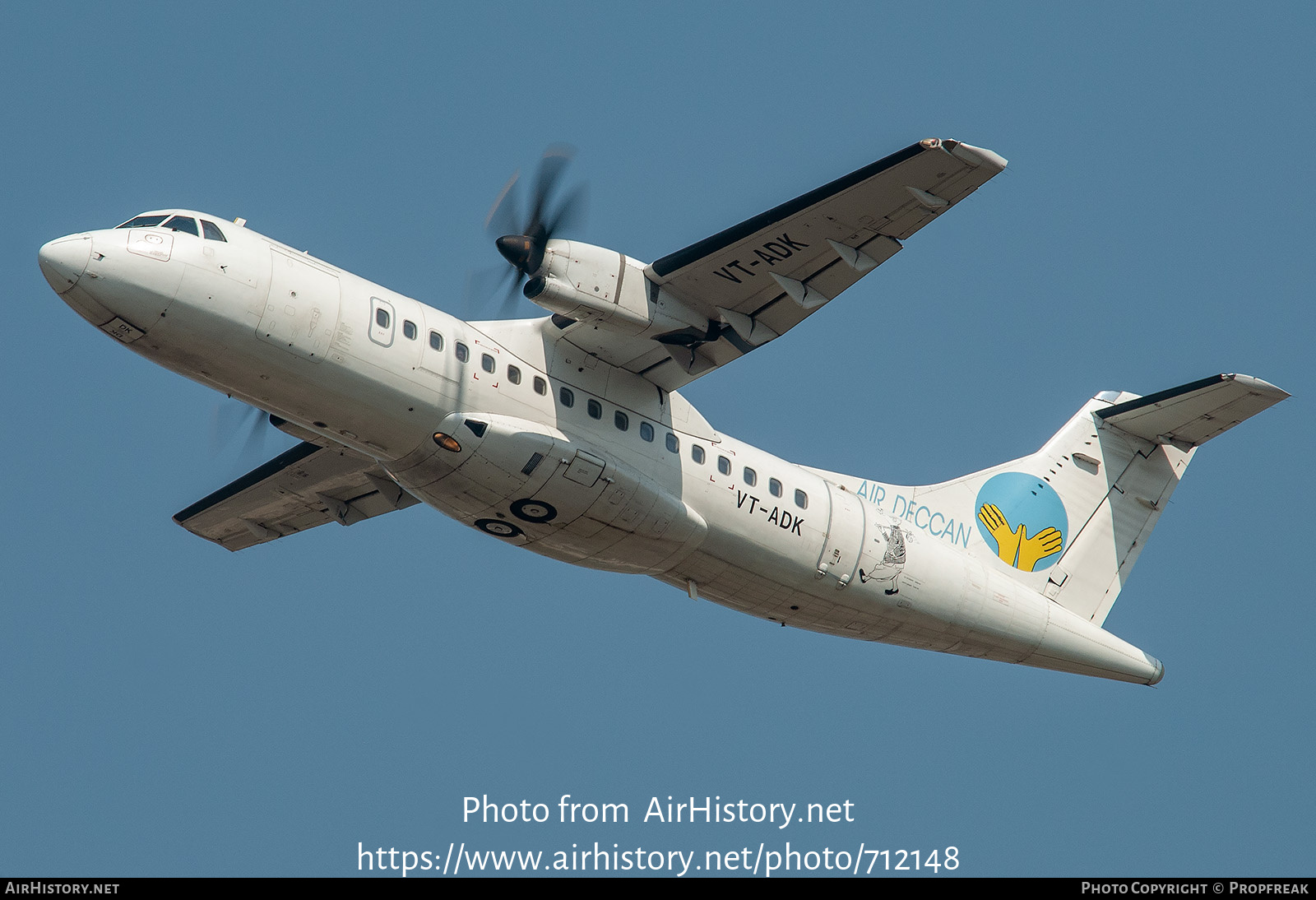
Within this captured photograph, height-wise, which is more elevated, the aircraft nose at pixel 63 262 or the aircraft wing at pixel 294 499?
the aircraft nose at pixel 63 262

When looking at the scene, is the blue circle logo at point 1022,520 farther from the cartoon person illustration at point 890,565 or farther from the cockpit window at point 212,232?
the cockpit window at point 212,232

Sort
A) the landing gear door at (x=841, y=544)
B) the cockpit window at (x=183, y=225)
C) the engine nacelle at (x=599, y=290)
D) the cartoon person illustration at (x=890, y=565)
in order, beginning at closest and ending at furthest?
the cockpit window at (x=183, y=225) < the engine nacelle at (x=599, y=290) < the landing gear door at (x=841, y=544) < the cartoon person illustration at (x=890, y=565)

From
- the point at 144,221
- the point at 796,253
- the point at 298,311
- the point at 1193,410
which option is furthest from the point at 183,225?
the point at 1193,410

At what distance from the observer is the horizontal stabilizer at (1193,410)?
1881 cm

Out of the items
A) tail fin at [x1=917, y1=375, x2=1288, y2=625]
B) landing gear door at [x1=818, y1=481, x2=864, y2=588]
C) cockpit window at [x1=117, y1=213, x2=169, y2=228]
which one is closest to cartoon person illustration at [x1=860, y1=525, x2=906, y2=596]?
landing gear door at [x1=818, y1=481, x2=864, y2=588]

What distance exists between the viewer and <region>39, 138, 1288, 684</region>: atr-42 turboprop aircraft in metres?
14.6

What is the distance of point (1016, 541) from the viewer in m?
20.4

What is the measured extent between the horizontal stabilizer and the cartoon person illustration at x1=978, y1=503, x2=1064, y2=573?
89.6 inches

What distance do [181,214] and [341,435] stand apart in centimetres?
287

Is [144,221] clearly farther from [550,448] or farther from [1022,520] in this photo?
[1022,520]

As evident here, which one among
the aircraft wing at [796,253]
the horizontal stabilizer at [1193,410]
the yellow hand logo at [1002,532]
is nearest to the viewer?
the aircraft wing at [796,253]

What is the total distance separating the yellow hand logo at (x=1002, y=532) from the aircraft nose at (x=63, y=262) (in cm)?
1241

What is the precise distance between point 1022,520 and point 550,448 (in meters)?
8.29

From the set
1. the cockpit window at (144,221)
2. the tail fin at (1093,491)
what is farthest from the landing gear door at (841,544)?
the cockpit window at (144,221)
